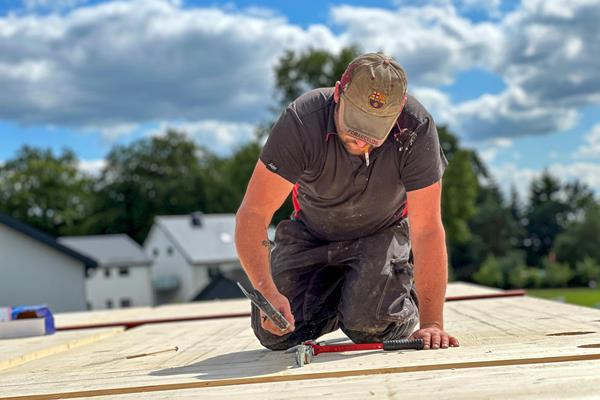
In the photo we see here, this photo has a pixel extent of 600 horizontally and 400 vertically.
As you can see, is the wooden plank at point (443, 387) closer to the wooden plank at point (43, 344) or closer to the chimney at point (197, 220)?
the wooden plank at point (43, 344)

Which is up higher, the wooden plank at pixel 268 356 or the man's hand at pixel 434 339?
the man's hand at pixel 434 339

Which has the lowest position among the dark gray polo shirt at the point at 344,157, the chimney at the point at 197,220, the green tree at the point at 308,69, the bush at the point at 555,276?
the bush at the point at 555,276

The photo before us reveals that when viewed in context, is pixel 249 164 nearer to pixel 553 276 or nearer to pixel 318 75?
pixel 318 75

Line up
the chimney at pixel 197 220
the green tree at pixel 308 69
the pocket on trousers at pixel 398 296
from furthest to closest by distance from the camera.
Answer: the chimney at pixel 197 220 < the green tree at pixel 308 69 < the pocket on trousers at pixel 398 296

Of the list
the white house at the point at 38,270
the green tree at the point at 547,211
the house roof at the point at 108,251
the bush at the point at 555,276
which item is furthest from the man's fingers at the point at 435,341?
the green tree at the point at 547,211

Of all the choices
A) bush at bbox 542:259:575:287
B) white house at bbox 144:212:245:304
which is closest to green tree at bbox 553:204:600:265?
bush at bbox 542:259:575:287

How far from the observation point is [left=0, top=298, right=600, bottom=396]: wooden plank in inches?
82.8

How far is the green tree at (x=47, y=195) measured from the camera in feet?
156

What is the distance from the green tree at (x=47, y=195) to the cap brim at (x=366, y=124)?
48.0 meters

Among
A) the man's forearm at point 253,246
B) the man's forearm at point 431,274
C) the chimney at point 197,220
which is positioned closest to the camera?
the man's forearm at point 253,246

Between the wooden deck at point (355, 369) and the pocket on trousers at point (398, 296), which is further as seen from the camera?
the pocket on trousers at point (398, 296)

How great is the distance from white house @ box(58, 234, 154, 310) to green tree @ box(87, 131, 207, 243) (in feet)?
22.8

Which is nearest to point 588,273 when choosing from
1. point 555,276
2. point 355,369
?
point 555,276

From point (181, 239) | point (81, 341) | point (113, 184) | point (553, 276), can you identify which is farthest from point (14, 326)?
Answer: point (113, 184)
